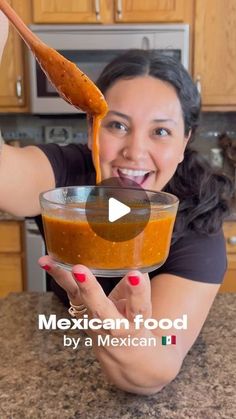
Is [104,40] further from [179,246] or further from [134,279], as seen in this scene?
[134,279]

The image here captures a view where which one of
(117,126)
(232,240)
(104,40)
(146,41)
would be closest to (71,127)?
(104,40)

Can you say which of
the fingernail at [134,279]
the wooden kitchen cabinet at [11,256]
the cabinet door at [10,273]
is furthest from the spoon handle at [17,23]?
the cabinet door at [10,273]

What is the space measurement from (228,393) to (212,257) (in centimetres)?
32

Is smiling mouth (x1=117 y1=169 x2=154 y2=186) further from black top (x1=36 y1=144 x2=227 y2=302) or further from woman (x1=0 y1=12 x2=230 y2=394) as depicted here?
black top (x1=36 y1=144 x2=227 y2=302)

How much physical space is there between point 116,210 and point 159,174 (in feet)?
1.48

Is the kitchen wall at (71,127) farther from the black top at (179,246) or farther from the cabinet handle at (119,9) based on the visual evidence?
the black top at (179,246)

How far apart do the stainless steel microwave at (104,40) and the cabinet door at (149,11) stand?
71 millimetres

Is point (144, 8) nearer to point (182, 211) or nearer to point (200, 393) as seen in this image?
point (182, 211)

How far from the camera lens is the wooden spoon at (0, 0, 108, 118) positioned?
605 millimetres

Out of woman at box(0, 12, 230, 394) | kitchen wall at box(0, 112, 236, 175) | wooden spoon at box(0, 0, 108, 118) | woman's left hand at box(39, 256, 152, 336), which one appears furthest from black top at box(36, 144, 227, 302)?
kitchen wall at box(0, 112, 236, 175)

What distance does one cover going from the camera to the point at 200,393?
2.49ft

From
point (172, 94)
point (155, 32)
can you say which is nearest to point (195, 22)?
point (155, 32)

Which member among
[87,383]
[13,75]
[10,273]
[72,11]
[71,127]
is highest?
[72,11]

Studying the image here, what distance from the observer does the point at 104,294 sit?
61cm
